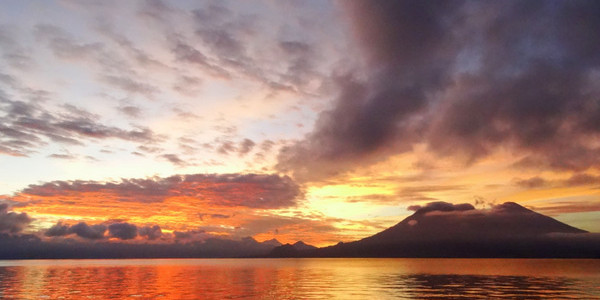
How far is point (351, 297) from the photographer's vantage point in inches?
2564

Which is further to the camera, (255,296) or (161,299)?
(255,296)

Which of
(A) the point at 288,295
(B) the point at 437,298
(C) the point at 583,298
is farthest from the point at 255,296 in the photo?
(C) the point at 583,298

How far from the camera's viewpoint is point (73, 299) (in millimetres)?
60656

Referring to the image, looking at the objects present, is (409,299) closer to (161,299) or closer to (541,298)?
(541,298)

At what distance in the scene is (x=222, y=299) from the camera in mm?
61250

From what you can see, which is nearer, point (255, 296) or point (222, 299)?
point (222, 299)

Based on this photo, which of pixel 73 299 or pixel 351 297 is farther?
pixel 351 297

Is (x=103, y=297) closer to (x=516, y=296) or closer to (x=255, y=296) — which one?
(x=255, y=296)

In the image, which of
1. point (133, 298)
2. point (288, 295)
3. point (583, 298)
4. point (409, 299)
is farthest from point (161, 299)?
point (583, 298)

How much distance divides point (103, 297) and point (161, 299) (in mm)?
9566

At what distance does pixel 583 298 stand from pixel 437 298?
20349 mm

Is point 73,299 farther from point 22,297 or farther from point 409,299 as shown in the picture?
point 409,299

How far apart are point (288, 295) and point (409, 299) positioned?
17.5 metres

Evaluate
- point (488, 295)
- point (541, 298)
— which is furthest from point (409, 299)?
point (541, 298)
